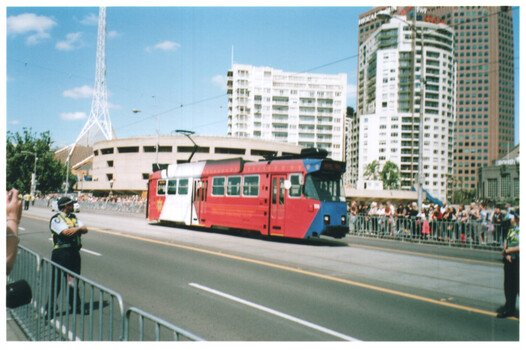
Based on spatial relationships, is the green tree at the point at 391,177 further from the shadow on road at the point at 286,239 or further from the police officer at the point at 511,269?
the police officer at the point at 511,269

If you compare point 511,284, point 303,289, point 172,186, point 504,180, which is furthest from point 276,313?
point 172,186

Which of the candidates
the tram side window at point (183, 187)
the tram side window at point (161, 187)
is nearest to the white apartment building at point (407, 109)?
the tram side window at point (161, 187)

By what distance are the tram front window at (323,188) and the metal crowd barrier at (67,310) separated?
397 inches

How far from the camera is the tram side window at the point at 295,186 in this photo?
14.6 metres

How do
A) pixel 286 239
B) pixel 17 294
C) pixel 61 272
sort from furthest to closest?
pixel 286 239 → pixel 61 272 → pixel 17 294

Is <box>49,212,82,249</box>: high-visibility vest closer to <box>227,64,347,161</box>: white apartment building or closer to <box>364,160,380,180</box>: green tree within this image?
<box>227,64,347,161</box>: white apartment building

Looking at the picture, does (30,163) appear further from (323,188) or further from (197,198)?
(197,198)

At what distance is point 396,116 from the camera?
114 m

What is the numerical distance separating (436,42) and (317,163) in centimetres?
11796

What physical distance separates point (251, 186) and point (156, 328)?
12954 millimetres

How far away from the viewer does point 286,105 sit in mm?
108312

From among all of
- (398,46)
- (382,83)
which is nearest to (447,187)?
(382,83)
